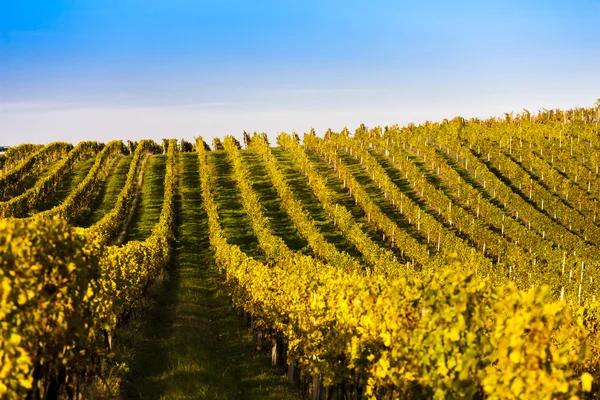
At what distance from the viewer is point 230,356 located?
73.7 ft

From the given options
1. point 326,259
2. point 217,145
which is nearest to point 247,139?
point 217,145

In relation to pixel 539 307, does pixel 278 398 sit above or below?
below

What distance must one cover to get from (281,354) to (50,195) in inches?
2423

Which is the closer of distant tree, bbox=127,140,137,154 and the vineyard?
the vineyard

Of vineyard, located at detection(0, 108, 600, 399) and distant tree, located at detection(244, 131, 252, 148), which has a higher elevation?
distant tree, located at detection(244, 131, 252, 148)

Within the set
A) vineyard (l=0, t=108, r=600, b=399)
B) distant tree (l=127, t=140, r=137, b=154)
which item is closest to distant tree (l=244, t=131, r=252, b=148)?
vineyard (l=0, t=108, r=600, b=399)

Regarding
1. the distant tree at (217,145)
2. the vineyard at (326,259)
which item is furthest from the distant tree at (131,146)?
the distant tree at (217,145)

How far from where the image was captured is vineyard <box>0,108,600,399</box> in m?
8.81

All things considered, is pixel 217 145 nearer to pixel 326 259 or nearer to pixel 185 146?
pixel 185 146

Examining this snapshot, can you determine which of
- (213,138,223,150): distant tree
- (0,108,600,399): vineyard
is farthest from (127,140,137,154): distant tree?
(213,138,223,150): distant tree

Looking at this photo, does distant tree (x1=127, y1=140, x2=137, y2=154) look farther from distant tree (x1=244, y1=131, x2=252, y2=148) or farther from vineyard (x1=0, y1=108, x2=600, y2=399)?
distant tree (x1=244, y1=131, x2=252, y2=148)

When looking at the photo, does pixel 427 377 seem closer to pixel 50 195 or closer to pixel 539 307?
pixel 539 307

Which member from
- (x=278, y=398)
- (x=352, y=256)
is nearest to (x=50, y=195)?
(x=352, y=256)

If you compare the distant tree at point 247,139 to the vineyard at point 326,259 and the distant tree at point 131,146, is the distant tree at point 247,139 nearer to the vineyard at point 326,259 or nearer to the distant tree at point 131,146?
the vineyard at point 326,259
